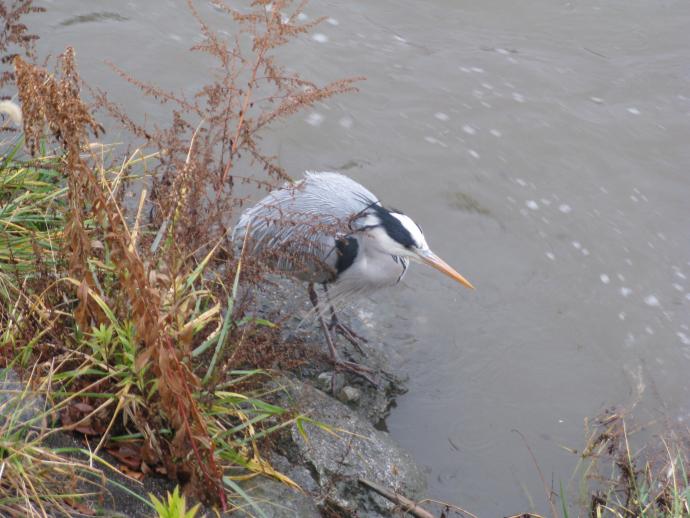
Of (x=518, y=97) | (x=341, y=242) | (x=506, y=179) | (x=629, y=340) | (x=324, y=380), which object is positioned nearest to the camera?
(x=341, y=242)

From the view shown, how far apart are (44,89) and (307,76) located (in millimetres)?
5020

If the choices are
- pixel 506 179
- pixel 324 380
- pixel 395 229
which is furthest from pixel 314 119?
pixel 324 380

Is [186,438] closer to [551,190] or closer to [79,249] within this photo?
[79,249]

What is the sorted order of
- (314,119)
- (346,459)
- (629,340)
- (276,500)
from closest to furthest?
(276,500), (346,459), (629,340), (314,119)

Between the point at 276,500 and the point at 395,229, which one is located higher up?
the point at 395,229

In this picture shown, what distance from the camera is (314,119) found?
7035 mm

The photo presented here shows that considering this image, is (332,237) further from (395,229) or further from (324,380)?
(324,380)

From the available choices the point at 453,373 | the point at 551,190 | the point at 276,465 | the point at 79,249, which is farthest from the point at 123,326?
the point at 551,190

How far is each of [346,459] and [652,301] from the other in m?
2.99

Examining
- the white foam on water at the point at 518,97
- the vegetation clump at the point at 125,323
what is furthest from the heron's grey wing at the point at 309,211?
the white foam on water at the point at 518,97

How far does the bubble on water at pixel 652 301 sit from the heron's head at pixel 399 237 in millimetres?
1976

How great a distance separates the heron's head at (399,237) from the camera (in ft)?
14.6

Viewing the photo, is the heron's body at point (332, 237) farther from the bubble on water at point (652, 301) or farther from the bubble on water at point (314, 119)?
the bubble on water at point (314, 119)

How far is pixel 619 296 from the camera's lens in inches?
234
